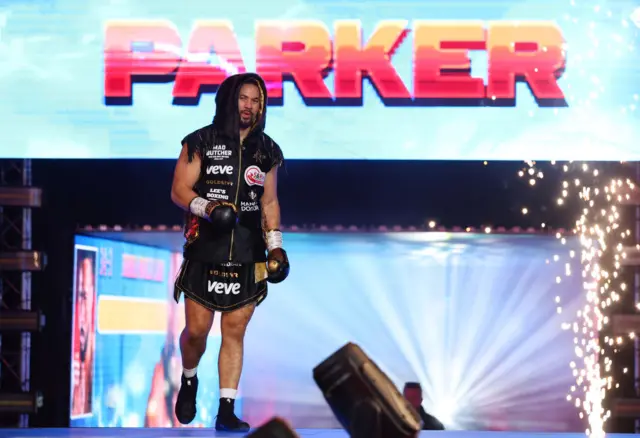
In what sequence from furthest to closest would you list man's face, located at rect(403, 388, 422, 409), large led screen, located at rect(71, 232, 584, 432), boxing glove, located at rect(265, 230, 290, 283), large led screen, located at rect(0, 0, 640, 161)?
large led screen, located at rect(71, 232, 584, 432)
man's face, located at rect(403, 388, 422, 409)
large led screen, located at rect(0, 0, 640, 161)
boxing glove, located at rect(265, 230, 290, 283)

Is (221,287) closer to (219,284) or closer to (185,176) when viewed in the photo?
(219,284)

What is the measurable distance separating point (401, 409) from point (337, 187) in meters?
3.44

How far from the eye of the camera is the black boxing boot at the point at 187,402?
397cm

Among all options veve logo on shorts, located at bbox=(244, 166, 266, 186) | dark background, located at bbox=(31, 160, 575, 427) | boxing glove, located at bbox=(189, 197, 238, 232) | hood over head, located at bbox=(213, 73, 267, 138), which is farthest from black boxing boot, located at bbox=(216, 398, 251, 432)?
dark background, located at bbox=(31, 160, 575, 427)

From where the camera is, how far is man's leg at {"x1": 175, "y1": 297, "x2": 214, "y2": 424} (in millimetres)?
3910

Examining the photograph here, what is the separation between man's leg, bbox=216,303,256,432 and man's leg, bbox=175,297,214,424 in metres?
0.07

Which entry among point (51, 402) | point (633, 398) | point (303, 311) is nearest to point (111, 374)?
point (51, 402)

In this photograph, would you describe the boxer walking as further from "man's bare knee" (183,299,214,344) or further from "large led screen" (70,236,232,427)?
"large led screen" (70,236,232,427)

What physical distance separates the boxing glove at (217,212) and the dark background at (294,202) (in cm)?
190

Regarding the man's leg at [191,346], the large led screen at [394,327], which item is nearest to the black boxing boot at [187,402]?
the man's leg at [191,346]

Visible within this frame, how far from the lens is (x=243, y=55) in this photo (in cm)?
538

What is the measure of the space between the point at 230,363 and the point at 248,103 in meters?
0.92

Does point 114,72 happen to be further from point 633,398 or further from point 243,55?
point 633,398

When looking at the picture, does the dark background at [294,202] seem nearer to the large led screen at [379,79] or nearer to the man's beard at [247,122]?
the large led screen at [379,79]
